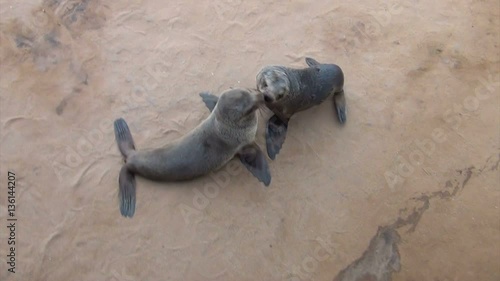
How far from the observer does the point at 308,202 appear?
4328mm

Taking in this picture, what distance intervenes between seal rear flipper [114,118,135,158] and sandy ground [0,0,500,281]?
0.27ft

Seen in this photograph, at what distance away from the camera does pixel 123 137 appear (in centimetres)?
433

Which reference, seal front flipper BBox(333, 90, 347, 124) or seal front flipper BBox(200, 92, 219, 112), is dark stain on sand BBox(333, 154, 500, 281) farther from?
seal front flipper BBox(200, 92, 219, 112)

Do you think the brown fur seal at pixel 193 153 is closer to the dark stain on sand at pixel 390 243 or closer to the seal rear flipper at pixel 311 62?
the seal rear flipper at pixel 311 62

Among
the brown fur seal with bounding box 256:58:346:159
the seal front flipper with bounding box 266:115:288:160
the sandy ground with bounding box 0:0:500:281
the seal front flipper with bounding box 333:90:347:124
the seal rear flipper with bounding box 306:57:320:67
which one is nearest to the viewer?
the sandy ground with bounding box 0:0:500:281

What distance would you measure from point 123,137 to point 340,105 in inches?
83.0

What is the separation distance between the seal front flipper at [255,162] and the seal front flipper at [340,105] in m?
0.92

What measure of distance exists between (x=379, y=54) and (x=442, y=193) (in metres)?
1.55

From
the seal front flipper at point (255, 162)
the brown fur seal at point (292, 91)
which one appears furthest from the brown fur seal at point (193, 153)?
the brown fur seal at point (292, 91)

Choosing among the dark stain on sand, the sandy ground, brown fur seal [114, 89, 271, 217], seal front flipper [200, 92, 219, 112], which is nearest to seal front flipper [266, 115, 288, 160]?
the sandy ground

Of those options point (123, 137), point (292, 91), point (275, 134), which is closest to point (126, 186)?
point (123, 137)

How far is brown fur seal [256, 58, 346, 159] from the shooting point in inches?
165

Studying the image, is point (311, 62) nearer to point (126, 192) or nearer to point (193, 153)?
point (193, 153)

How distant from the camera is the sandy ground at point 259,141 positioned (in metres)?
4.08
